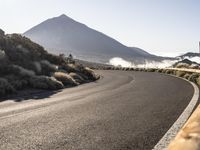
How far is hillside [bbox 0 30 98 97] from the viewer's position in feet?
70.4

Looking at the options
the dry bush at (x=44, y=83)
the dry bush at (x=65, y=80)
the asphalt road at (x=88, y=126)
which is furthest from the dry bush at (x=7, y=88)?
the dry bush at (x=65, y=80)

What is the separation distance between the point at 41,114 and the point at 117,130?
11.2 feet

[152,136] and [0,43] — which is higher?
[0,43]

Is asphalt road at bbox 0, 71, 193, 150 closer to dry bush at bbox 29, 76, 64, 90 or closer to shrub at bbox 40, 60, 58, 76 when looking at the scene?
dry bush at bbox 29, 76, 64, 90

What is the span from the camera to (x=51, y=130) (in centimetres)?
805

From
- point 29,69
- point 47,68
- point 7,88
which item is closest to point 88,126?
point 7,88

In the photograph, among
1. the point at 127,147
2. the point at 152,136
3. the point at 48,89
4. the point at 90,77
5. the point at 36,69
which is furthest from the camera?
the point at 90,77

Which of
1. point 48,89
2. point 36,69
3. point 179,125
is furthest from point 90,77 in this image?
point 179,125

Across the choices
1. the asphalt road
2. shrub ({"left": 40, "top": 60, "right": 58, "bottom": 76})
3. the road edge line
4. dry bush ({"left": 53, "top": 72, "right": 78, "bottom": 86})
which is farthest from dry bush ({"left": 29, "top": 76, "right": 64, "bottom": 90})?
the road edge line

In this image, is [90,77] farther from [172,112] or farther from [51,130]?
[51,130]

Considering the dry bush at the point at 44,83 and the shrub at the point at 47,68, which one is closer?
the dry bush at the point at 44,83

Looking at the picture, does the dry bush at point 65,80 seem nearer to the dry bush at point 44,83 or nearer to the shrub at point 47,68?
the dry bush at point 44,83

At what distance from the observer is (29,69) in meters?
26.9

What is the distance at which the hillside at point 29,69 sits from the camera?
21.5 metres
